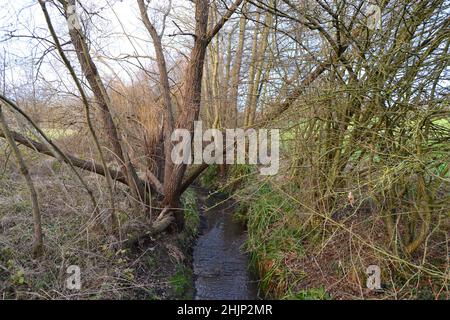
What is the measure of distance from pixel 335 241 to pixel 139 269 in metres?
2.78

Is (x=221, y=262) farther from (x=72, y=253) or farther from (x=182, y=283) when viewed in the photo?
(x=72, y=253)

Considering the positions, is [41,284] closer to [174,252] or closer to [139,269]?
[139,269]

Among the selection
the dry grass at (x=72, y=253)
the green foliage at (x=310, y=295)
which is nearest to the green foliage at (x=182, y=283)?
the dry grass at (x=72, y=253)

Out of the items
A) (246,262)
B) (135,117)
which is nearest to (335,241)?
(246,262)

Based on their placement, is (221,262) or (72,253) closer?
(72,253)

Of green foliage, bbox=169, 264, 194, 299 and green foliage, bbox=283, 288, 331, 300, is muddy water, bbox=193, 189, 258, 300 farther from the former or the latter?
green foliage, bbox=283, 288, 331, 300

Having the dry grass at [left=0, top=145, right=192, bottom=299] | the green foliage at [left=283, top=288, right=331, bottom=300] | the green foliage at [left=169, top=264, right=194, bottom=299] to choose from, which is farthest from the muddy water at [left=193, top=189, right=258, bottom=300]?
the green foliage at [left=283, top=288, right=331, bottom=300]

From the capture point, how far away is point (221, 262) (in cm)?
523

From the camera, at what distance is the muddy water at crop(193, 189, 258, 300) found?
4398 mm

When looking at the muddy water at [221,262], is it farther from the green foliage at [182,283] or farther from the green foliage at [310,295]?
the green foliage at [310,295]

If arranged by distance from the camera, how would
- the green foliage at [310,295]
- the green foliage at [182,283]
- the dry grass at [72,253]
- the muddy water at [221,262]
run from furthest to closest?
the muddy water at [221,262] < the green foliage at [182,283] < the green foliage at [310,295] < the dry grass at [72,253]

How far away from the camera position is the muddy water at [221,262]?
4.40 meters

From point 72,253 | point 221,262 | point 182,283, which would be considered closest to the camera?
point 72,253

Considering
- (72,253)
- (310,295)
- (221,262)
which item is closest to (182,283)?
(221,262)
